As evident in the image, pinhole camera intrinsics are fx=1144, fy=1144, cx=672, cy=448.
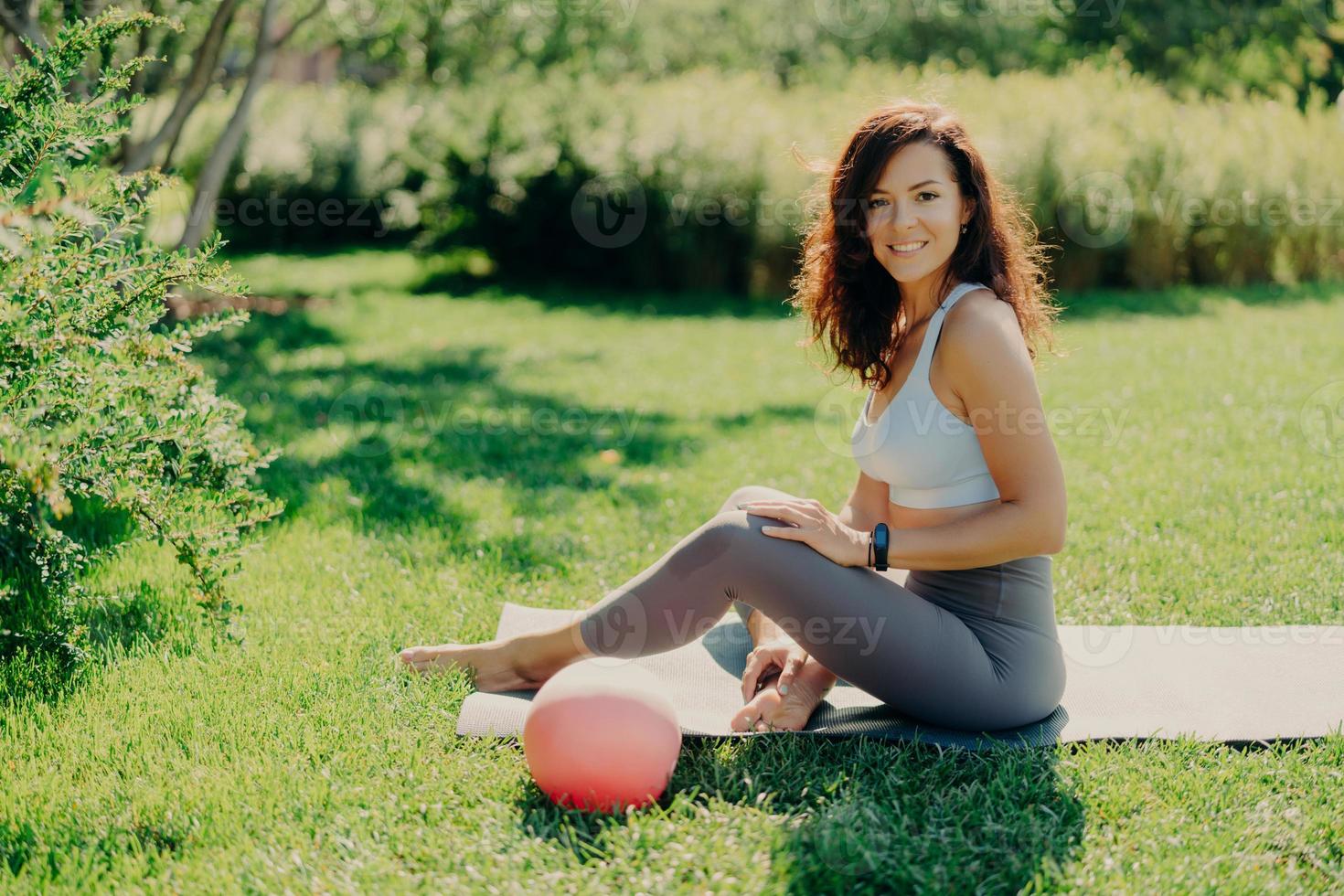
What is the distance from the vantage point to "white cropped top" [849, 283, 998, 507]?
9.48ft

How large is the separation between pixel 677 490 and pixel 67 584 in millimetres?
2788

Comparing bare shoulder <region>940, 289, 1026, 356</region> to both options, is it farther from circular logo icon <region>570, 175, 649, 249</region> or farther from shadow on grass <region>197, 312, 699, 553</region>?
circular logo icon <region>570, 175, 649, 249</region>

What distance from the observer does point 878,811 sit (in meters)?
2.66

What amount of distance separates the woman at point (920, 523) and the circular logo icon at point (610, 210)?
28.4 feet

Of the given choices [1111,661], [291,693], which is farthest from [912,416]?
[291,693]

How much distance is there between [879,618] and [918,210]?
1.05 m

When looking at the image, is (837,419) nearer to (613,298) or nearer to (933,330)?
(933,330)

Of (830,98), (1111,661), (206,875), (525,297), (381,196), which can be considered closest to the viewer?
(206,875)

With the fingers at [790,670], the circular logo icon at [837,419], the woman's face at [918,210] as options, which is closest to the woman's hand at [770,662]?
the fingers at [790,670]

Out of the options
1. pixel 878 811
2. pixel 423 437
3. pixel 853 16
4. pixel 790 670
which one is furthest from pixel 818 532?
pixel 853 16

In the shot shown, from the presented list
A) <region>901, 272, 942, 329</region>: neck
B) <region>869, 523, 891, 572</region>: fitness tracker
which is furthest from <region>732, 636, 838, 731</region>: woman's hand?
<region>901, 272, 942, 329</region>: neck

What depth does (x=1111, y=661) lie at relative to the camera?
3525mm

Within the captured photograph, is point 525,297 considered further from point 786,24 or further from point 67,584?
point 786,24

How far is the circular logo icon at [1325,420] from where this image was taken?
588 cm
